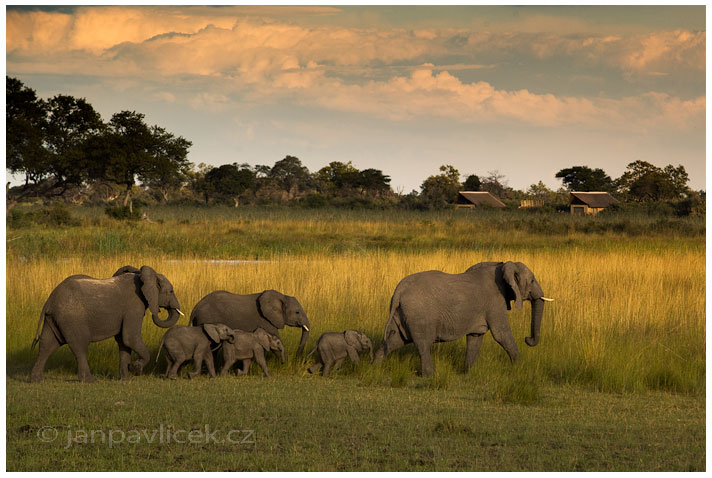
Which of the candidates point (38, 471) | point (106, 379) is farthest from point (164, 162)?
point (38, 471)

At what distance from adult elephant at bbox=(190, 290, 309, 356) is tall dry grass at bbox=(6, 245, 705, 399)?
53 cm

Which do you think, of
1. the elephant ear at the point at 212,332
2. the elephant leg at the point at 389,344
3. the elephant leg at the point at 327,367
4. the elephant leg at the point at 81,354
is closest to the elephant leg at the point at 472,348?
the elephant leg at the point at 389,344

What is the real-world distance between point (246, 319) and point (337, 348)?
116 cm

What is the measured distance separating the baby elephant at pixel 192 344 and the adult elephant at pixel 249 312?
73cm

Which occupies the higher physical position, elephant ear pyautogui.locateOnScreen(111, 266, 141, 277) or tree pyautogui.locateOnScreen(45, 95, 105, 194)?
tree pyautogui.locateOnScreen(45, 95, 105, 194)

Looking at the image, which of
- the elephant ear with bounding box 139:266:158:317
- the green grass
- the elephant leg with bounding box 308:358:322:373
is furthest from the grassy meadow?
the elephant ear with bounding box 139:266:158:317

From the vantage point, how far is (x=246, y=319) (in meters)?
10.2

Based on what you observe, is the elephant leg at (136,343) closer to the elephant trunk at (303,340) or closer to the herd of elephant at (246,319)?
the herd of elephant at (246,319)

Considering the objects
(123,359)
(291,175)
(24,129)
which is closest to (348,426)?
(123,359)

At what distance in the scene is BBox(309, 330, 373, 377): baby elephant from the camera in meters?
9.77

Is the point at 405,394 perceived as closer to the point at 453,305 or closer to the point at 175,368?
the point at 453,305

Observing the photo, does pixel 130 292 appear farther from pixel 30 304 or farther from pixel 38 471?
pixel 30 304

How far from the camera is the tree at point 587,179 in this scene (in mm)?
93000

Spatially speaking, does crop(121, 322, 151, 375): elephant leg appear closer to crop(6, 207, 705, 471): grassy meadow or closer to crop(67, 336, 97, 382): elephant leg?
crop(6, 207, 705, 471): grassy meadow
